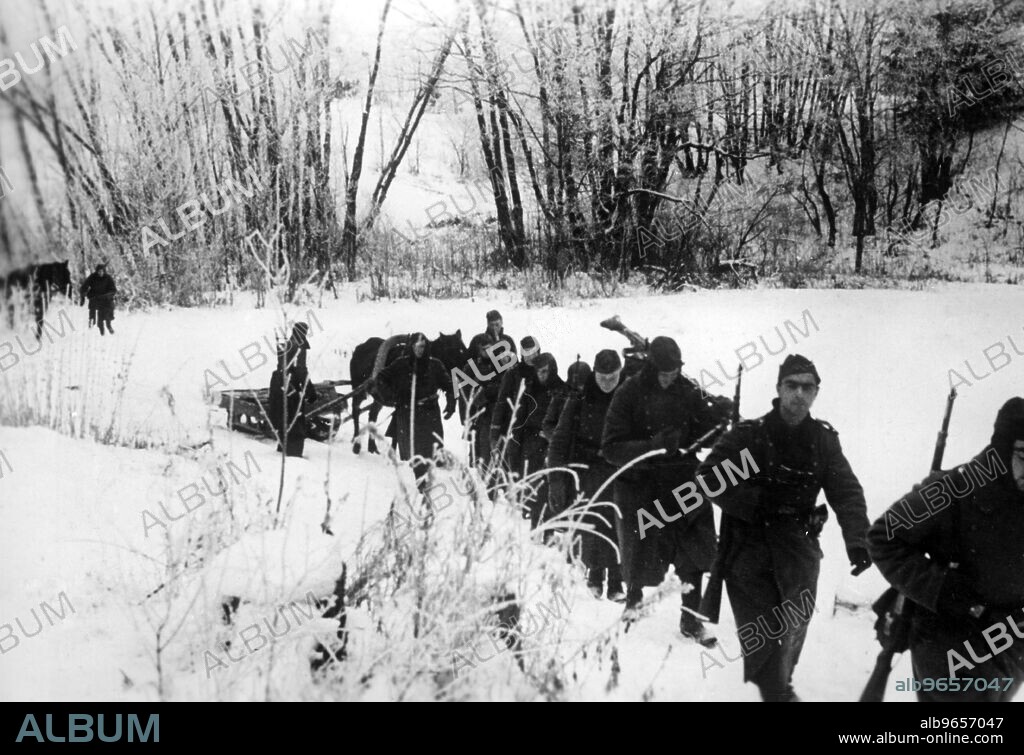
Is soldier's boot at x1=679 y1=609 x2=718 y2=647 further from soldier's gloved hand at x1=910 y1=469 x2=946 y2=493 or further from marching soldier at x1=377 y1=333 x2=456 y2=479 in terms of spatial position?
marching soldier at x1=377 y1=333 x2=456 y2=479

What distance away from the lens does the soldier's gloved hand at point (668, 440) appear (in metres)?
3.77

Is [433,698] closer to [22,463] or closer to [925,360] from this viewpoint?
[22,463]

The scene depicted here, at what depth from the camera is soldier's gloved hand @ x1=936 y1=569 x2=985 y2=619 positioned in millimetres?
2309

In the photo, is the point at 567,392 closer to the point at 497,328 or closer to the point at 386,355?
the point at 497,328

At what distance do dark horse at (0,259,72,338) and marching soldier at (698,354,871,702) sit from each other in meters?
3.26

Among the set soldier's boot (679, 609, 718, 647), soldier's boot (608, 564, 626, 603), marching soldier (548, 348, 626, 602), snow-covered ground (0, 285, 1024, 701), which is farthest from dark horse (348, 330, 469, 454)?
soldier's boot (679, 609, 718, 647)

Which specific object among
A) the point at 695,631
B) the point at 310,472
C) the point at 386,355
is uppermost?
the point at 386,355

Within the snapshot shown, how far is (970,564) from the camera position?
7.63 ft

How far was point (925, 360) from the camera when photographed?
4.08 m

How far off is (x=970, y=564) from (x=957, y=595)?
10cm

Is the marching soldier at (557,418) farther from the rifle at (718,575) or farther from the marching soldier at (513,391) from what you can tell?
the rifle at (718,575)

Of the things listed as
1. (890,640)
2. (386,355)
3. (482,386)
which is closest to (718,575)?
(890,640)

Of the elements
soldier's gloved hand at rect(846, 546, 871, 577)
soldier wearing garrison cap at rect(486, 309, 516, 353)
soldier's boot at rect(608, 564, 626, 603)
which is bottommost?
soldier's boot at rect(608, 564, 626, 603)
